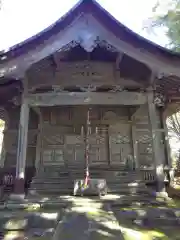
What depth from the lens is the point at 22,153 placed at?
6.43m

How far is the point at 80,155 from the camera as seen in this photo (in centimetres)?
882

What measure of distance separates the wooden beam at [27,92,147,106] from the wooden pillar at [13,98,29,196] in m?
0.42

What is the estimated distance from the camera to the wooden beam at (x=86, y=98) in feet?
23.1

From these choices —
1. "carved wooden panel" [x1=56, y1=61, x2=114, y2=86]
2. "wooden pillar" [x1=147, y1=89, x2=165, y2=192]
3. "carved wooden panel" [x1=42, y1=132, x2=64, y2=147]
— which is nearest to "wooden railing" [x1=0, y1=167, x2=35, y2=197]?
"carved wooden panel" [x1=42, y1=132, x2=64, y2=147]

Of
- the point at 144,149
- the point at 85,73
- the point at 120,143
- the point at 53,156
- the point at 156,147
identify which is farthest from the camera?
the point at 144,149

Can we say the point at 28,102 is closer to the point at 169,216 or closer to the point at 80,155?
the point at 80,155

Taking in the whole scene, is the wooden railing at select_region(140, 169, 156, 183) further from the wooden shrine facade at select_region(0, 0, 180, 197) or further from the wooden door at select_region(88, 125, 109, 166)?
the wooden door at select_region(88, 125, 109, 166)

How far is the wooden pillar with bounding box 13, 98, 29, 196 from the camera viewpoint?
20.0 ft

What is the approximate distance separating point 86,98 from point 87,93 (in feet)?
0.62

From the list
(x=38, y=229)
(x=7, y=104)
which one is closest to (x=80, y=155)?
(x=7, y=104)

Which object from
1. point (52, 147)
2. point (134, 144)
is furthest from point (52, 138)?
point (134, 144)

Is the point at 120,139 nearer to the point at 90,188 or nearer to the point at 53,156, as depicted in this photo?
the point at 53,156

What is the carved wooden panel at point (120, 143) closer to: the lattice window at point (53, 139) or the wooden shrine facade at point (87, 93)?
the wooden shrine facade at point (87, 93)

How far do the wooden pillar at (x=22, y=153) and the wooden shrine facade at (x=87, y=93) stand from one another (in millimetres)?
28
